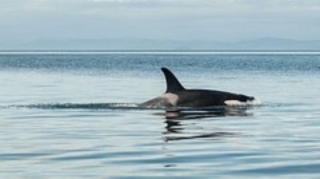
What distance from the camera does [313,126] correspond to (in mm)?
24688

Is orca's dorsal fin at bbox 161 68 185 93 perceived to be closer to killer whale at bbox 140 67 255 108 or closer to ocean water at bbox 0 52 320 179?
killer whale at bbox 140 67 255 108

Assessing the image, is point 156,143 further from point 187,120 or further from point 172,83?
point 172,83

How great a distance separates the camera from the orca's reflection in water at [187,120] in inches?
851

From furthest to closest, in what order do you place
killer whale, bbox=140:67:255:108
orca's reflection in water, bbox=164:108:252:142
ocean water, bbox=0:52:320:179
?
killer whale, bbox=140:67:255:108
orca's reflection in water, bbox=164:108:252:142
ocean water, bbox=0:52:320:179

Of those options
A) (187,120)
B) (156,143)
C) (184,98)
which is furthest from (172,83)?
(156,143)

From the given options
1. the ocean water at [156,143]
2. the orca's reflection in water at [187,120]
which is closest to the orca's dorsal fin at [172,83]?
the ocean water at [156,143]

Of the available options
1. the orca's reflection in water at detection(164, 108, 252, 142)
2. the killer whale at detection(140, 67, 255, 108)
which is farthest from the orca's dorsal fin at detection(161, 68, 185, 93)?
the orca's reflection in water at detection(164, 108, 252, 142)

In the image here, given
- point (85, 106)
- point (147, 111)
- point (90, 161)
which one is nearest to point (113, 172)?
point (90, 161)

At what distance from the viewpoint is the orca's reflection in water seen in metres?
21.6

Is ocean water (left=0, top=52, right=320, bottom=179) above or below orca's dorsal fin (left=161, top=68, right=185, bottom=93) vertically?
below

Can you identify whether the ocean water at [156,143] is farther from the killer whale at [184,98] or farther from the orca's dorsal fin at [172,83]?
the orca's dorsal fin at [172,83]

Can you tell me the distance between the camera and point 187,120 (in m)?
26.7

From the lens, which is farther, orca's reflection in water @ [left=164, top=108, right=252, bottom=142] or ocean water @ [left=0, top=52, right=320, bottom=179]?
orca's reflection in water @ [left=164, top=108, right=252, bottom=142]

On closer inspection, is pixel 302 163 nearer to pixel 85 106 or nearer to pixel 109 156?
pixel 109 156
